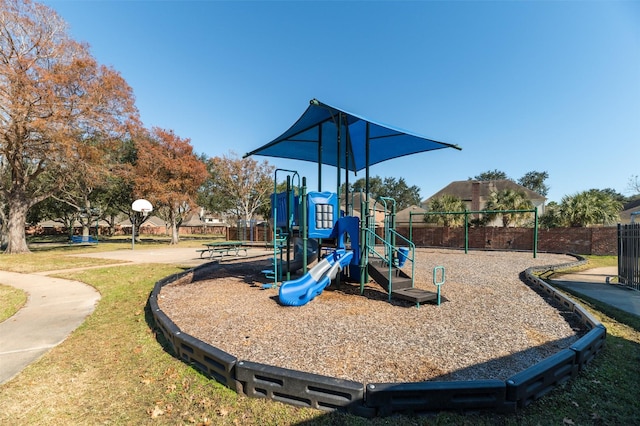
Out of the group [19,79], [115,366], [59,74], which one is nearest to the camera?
[115,366]

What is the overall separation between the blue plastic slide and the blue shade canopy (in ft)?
7.22

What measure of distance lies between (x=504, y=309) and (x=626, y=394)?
2.85 meters

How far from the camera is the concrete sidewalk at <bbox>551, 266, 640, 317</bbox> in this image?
21.8 ft

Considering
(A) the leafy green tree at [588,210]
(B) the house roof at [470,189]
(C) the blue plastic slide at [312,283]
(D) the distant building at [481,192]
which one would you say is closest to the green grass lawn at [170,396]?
(C) the blue plastic slide at [312,283]

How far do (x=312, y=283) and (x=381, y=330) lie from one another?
1.99 meters

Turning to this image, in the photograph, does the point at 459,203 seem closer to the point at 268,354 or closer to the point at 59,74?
the point at 268,354

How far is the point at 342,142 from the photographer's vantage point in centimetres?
1006

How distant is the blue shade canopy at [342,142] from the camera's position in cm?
798

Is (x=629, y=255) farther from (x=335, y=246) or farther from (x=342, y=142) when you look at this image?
(x=342, y=142)

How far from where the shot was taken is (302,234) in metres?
7.23

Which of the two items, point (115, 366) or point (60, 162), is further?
point (60, 162)

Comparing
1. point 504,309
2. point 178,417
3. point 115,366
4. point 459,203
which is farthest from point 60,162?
point 459,203

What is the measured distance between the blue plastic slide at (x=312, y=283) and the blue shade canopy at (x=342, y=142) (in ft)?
7.22

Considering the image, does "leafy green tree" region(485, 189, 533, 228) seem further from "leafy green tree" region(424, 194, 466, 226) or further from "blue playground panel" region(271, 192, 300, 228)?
"blue playground panel" region(271, 192, 300, 228)
